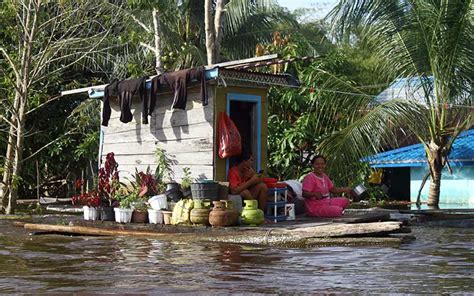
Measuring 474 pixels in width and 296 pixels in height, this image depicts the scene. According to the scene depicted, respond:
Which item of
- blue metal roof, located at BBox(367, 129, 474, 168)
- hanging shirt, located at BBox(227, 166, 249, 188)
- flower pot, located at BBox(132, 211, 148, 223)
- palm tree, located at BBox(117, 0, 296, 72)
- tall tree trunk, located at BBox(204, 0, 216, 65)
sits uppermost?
palm tree, located at BBox(117, 0, 296, 72)

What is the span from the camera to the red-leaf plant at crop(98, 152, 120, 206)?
1243cm

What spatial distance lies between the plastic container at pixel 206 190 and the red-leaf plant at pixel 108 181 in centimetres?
214

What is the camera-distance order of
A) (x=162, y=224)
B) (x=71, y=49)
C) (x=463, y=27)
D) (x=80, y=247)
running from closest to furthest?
(x=80, y=247), (x=162, y=224), (x=463, y=27), (x=71, y=49)

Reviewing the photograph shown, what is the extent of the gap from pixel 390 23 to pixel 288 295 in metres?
11.1

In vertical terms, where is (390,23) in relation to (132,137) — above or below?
above

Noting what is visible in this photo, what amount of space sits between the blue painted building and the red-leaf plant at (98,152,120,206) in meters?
8.40

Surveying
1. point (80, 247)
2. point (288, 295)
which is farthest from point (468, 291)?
point (80, 247)

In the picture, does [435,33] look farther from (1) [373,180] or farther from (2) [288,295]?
(2) [288,295]

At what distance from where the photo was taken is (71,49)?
53.3 feet

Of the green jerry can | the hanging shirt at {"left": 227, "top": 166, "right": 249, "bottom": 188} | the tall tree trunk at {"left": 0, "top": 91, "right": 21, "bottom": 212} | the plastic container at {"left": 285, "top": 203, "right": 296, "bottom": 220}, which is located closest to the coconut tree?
the tall tree trunk at {"left": 0, "top": 91, "right": 21, "bottom": 212}

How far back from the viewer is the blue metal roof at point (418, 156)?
19859 millimetres

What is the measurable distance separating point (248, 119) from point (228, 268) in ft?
17.7

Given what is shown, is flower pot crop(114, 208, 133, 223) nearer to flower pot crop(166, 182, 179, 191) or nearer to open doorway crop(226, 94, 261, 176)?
flower pot crop(166, 182, 179, 191)

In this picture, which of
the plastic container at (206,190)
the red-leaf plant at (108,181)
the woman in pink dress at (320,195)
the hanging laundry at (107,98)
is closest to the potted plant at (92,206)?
the red-leaf plant at (108,181)
